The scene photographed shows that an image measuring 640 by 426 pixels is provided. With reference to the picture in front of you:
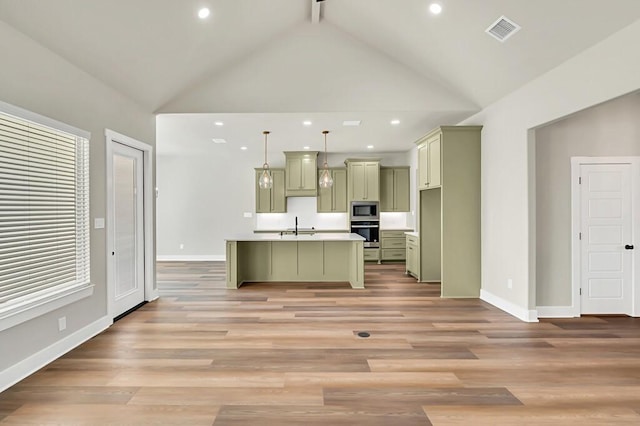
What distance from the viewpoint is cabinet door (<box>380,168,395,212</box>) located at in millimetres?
9133

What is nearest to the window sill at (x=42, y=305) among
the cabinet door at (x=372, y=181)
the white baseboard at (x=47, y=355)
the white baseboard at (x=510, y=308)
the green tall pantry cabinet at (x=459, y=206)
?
the white baseboard at (x=47, y=355)

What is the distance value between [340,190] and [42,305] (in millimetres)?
6809

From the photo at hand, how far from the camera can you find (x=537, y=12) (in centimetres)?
323

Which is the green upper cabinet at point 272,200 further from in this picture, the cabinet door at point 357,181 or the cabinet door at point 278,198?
the cabinet door at point 357,181

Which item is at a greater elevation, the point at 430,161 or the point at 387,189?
the point at 430,161

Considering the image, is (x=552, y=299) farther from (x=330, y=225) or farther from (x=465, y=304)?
(x=330, y=225)

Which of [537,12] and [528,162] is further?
[528,162]

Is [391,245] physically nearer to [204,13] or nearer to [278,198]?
[278,198]

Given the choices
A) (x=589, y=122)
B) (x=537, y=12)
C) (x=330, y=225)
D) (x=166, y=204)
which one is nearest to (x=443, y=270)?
(x=589, y=122)

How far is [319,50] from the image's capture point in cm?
509

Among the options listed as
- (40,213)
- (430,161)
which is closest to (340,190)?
(430,161)

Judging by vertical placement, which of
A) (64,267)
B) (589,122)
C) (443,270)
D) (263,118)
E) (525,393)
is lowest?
(525,393)

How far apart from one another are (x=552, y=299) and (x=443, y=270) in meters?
1.43

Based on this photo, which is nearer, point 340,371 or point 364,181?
point 340,371
